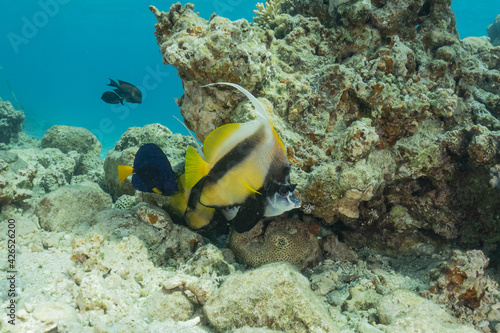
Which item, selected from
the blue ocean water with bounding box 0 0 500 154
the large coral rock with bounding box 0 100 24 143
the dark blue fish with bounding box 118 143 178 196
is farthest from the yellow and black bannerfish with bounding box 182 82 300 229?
the blue ocean water with bounding box 0 0 500 154

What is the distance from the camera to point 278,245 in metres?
2.86

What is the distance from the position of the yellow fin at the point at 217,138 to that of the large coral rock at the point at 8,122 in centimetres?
1101

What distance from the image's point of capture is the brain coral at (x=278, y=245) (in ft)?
9.32

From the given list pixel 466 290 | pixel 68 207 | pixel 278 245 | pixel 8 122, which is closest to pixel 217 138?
pixel 278 245

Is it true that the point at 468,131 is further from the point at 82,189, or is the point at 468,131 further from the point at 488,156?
the point at 82,189

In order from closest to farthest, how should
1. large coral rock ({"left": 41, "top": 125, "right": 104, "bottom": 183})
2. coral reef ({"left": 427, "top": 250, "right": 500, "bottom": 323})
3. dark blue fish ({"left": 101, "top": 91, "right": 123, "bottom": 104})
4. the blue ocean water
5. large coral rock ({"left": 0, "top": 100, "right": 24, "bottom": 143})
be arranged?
coral reef ({"left": 427, "top": 250, "right": 500, "bottom": 323})
dark blue fish ({"left": 101, "top": 91, "right": 123, "bottom": 104})
large coral rock ({"left": 41, "top": 125, "right": 104, "bottom": 183})
large coral rock ({"left": 0, "top": 100, "right": 24, "bottom": 143})
the blue ocean water

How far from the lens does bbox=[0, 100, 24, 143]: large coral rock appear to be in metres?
9.40

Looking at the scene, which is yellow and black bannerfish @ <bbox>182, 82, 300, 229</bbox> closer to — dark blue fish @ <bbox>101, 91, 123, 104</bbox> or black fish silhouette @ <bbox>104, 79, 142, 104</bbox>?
black fish silhouette @ <bbox>104, 79, 142, 104</bbox>

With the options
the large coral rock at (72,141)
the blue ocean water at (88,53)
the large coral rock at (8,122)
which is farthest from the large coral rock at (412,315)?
the blue ocean water at (88,53)

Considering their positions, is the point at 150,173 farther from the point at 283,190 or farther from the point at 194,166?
the point at 283,190

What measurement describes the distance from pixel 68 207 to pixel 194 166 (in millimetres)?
2238

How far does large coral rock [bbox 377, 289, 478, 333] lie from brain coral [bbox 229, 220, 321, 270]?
94 centimetres

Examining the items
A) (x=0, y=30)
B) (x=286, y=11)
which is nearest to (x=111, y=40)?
(x=0, y=30)

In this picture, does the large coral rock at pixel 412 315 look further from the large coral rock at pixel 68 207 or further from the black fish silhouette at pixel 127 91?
the black fish silhouette at pixel 127 91
